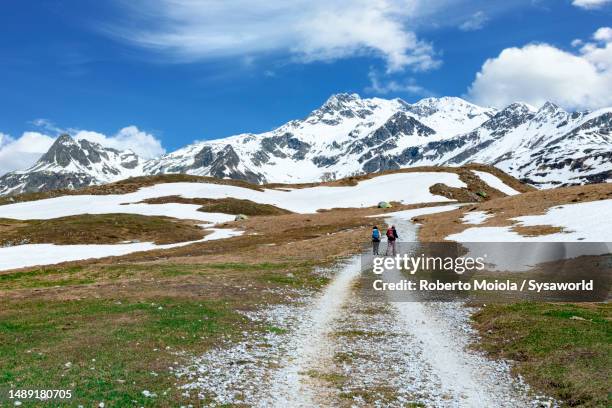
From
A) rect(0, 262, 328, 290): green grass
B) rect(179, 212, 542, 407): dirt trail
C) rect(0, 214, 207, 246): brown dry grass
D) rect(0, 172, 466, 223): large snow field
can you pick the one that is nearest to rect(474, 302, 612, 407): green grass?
rect(179, 212, 542, 407): dirt trail

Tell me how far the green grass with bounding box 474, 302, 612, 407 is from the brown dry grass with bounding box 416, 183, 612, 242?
31605mm

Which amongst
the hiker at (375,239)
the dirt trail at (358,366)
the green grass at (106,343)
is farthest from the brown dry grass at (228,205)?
the dirt trail at (358,366)

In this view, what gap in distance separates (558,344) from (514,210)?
6033 centimetres

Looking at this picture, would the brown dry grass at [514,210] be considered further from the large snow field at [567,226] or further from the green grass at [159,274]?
the green grass at [159,274]

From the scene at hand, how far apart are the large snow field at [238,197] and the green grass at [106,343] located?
8784 centimetres

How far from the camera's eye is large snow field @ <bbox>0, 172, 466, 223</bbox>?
12212 cm

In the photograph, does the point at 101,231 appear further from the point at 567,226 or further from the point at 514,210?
the point at 567,226

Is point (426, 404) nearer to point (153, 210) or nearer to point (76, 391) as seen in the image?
point (76, 391)

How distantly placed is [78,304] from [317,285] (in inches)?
737

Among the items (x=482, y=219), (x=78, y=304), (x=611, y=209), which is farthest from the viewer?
(x=482, y=219)

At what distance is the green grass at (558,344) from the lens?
16312 millimetres

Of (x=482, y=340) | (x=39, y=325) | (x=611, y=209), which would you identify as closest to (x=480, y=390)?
(x=482, y=340)

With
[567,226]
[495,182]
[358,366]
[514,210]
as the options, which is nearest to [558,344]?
[358,366]

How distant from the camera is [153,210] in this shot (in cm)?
12206
